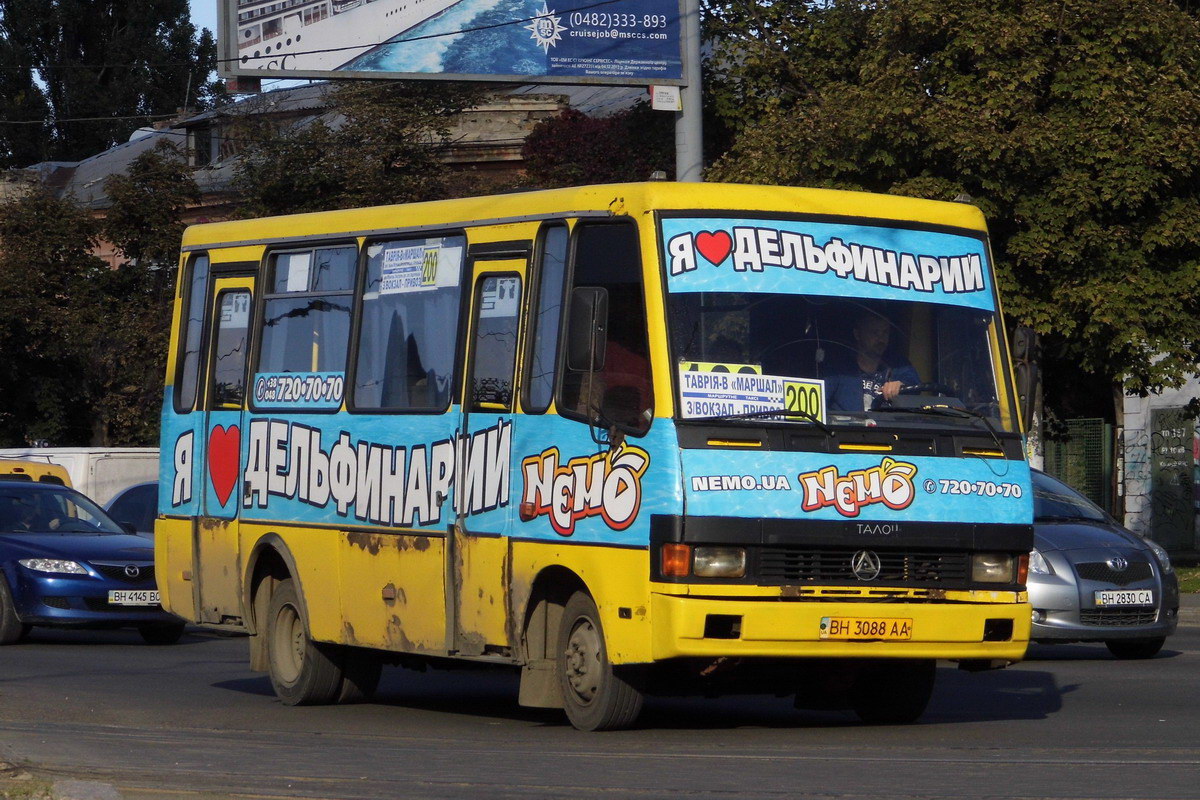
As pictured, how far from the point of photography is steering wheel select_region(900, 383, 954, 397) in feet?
34.6

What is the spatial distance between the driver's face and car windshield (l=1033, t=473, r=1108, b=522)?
6496 mm

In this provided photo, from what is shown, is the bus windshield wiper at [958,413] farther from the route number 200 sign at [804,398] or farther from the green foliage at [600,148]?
the green foliage at [600,148]

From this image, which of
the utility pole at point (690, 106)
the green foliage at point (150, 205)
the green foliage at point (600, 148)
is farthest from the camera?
the green foliage at point (150, 205)

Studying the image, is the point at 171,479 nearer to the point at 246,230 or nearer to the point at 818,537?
the point at 246,230

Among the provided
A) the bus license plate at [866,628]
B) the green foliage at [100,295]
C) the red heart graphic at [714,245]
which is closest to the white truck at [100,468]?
the green foliage at [100,295]

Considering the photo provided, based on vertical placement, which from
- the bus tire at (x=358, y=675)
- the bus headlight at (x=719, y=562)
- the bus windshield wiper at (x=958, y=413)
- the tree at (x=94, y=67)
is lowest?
the bus tire at (x=358, y=675)

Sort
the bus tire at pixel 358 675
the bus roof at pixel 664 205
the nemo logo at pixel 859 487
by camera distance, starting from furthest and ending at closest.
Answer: the bus tire at pixel 358 675 → the bus roof at pixel 664 205 → the nemo logo at pixel 859 487

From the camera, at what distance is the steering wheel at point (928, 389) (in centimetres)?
1055

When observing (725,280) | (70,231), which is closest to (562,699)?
(725,280)

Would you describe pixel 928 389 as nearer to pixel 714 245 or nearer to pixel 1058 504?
pixel 714 245

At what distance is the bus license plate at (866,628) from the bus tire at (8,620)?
10.8 metres

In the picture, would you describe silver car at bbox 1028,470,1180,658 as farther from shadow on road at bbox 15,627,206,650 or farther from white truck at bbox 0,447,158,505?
white truck at bbox 0,447,158,505

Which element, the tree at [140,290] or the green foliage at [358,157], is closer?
the green foliage at [358,157]

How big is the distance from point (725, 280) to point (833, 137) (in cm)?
1499
